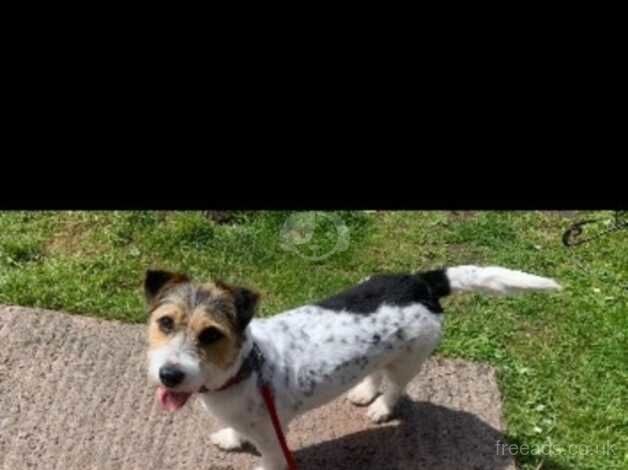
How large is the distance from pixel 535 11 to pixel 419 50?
0.15m

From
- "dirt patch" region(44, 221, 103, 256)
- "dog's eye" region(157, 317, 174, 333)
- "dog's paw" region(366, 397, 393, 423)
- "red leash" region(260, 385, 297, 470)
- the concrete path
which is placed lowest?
"dirt patch" region(44, 221, 103, 256)

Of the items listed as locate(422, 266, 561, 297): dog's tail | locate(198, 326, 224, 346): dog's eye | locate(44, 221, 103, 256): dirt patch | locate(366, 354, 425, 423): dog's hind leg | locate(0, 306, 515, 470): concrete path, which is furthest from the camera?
locate(44, 221, 103, 256): dirt patch

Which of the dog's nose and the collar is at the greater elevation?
the dog's nose

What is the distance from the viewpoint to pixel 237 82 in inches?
43.3

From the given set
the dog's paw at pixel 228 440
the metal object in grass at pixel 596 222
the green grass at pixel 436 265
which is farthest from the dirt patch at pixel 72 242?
the metal object in grass at pixel 596 222

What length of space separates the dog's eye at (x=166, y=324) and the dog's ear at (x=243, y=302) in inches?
11.7

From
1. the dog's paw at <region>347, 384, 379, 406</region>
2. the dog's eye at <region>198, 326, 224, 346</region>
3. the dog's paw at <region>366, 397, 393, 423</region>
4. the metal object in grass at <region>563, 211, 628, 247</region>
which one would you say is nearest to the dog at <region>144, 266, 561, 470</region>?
the dog's eye at <region>198, 326, 224, 346</region>

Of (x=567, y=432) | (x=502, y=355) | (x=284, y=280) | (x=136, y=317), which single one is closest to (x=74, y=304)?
(x=136, y=317)

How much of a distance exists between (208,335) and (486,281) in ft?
5.09

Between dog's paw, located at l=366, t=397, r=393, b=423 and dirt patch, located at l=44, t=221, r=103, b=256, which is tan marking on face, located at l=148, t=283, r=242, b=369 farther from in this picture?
dirt patch, located at l=44, t=221, r=103, b=256

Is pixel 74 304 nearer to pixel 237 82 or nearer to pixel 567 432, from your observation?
pixel 567 432

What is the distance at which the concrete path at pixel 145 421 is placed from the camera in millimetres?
4867

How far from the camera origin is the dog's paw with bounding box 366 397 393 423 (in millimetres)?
5121

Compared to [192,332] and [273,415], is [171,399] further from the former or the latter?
[273,415]
